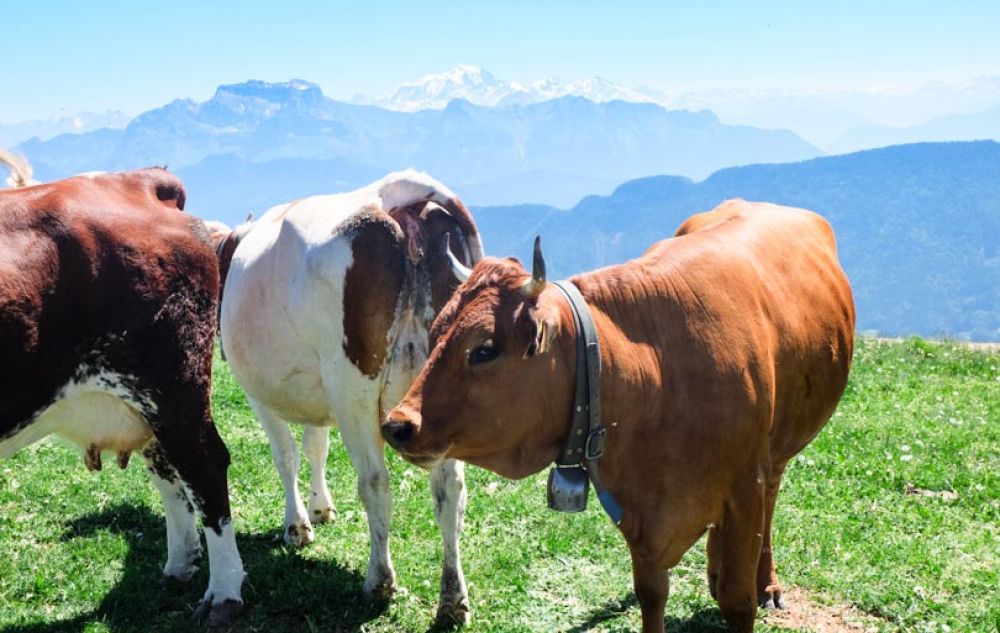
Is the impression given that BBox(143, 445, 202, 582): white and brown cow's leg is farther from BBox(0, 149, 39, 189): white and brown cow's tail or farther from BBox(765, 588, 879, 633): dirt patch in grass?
BBox(765, 588, 879, 633): dirt patch in grass

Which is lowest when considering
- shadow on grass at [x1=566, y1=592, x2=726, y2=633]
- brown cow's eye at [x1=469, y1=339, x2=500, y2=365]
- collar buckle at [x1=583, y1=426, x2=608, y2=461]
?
shadow on grass at [x1=566, y1=592, x2=726, y2=633]

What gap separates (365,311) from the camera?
229 inches

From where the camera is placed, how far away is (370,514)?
244 inches

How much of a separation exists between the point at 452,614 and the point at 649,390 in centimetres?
253

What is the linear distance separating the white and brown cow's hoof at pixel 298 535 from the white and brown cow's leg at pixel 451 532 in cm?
168

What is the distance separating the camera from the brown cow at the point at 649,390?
4098 mm

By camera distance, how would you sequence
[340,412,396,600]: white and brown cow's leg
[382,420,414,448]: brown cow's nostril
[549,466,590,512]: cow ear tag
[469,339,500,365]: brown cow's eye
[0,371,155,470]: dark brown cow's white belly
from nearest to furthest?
[382,420,414,448]: brown cow's nostril < [469,339,500,365]: brown cow's eye < [549,466,590,512]: cow ear tag < [0,371,155,470]: dark brown cow's white belly < [340,412,396,600]: white and brown cow's leg

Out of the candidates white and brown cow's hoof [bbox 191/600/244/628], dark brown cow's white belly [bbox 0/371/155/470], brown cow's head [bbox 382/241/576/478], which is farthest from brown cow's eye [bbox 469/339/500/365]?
white and brown cow's hoof [bbox 191/600/244/628]

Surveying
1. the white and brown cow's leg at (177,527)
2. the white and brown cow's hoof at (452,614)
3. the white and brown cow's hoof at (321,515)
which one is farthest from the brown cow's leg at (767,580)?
the white and brown cow's leg at (177,527)

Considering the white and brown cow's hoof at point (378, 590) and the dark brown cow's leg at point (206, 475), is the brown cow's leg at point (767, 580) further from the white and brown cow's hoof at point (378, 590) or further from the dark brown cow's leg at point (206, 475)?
the dark brown cow's leg at point (206, 475)

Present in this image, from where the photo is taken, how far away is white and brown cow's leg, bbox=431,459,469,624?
19.7 feet

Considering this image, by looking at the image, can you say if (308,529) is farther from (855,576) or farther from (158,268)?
(855,576)

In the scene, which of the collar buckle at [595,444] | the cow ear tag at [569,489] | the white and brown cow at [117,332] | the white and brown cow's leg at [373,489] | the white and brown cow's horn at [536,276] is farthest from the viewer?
the white and brown cow's leg at [373,489]

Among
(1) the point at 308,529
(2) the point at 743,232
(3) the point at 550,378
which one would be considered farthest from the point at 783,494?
(3) the point at 550,378
